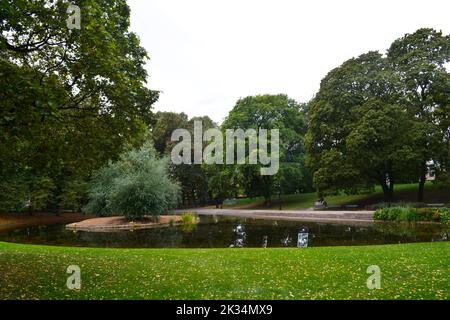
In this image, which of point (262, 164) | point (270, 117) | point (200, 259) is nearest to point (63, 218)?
point (262, 164)

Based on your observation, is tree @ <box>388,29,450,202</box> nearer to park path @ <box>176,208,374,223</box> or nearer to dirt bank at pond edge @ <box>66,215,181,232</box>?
park path @ <box>176,208,374,223</box>

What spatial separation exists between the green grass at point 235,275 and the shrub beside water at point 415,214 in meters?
13.2

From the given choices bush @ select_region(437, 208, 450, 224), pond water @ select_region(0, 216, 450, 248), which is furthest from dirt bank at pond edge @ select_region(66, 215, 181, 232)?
bush @ select_region(437, 208, 450, 224)

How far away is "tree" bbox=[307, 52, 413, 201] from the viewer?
33.9m

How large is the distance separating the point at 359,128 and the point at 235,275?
1124 inches

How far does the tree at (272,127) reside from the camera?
4388cm

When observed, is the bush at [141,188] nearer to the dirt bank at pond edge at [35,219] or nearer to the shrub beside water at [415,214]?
the dirt bank at pond edge at [35,219]

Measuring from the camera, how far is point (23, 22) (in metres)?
7.67

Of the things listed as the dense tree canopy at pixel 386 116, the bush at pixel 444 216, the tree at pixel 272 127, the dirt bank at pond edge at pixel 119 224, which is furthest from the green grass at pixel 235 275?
the tree at pixel 272 127

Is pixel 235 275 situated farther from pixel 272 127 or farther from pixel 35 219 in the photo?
pixel 35 219

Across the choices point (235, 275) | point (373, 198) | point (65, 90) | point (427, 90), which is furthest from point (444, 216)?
point (65, 90)

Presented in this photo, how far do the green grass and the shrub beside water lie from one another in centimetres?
1317
